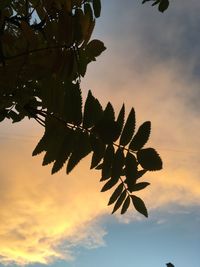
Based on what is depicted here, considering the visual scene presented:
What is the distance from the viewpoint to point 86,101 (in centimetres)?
216

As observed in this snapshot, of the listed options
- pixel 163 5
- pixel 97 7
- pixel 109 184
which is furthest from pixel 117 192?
pixel 163 5

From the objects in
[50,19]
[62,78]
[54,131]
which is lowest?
[54,131]

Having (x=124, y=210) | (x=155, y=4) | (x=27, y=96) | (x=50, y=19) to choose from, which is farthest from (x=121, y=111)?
(x=155, y=4)

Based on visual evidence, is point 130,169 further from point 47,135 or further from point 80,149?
point 47,135

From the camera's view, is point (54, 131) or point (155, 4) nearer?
point (54, 131)

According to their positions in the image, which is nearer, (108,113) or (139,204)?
(108,113)

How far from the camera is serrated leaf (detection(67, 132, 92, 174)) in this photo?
220cm

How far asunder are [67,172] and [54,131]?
233 millimetres

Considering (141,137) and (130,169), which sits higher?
(141,137)

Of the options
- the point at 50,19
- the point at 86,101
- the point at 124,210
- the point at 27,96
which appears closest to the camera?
the point at 86,101

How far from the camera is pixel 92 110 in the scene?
215 cm

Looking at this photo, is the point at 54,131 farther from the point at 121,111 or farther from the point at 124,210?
the point at 124,210

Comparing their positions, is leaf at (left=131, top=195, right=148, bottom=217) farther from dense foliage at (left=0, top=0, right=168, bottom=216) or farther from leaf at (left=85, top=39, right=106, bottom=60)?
leaf at (left=85, top=39, right=106, bottom=60)

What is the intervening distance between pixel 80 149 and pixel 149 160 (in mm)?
383
